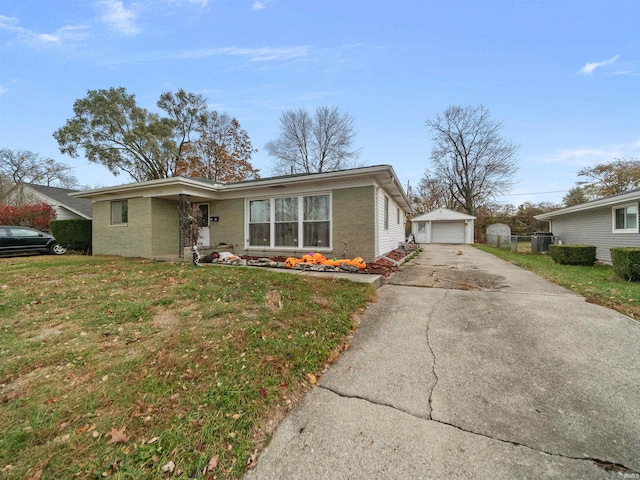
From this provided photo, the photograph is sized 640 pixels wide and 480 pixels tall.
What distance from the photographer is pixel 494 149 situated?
27.2 metres

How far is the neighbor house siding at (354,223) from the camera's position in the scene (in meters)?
7.84

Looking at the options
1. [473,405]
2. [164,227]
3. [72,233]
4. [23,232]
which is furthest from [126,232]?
[473,405]

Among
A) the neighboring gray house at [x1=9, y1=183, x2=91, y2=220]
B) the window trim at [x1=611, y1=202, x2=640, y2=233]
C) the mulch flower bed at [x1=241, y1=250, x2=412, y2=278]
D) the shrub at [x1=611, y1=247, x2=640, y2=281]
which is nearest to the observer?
the shrub at [x1=611, y1=247, x2=640, y2=281]

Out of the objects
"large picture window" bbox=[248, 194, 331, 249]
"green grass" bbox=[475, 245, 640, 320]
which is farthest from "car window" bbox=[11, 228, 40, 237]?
"green grass" bbox=[475, 245, 640, 320]

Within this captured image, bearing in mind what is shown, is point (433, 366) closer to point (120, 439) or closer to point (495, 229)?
point (120, 439)

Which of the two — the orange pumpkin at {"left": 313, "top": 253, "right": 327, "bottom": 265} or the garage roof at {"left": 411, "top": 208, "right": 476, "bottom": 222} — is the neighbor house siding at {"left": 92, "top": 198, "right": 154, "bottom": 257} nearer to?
the orange pumpkin at {"left": 313, "top": 253, "right": 327, "bottom": 265}

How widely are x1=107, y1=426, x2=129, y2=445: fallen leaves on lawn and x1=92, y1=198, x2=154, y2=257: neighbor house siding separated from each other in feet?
32.0

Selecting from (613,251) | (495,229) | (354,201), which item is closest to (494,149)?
(495,229)

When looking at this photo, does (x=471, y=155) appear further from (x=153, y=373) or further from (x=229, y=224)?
(x=153, y=373)

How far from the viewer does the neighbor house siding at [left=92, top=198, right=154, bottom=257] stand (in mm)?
10055

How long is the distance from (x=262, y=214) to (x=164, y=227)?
168 inches

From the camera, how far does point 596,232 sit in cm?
1127

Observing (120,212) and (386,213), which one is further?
(120,212)

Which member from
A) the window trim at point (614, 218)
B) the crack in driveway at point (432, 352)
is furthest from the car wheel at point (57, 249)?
the window trim at point (614, 218)
